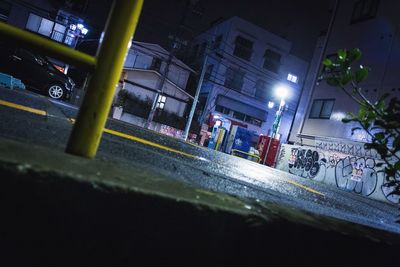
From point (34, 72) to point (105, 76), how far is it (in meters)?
11.6

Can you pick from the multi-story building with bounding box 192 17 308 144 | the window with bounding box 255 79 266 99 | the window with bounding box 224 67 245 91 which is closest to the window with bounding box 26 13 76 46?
the multi-story building with bounding box 192 17 308 144

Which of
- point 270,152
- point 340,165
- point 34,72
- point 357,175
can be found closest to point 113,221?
point 34,72

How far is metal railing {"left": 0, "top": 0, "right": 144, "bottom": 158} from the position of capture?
3.29ft

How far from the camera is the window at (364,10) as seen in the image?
53.8 ft

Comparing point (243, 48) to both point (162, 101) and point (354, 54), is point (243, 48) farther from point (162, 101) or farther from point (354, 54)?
point (354, 54)

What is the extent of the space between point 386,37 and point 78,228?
1818 centimetres

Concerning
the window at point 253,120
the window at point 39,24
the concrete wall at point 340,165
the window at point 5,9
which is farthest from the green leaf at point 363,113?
the window at point 253,120

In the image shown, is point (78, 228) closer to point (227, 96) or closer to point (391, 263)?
point (391, 263)

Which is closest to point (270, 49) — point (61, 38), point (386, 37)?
point (386, 37)

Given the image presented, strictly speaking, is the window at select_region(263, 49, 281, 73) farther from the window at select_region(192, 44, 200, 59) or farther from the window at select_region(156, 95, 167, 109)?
the window at select_region(156, 95, 167, 109)

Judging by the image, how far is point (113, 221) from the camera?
773 mm

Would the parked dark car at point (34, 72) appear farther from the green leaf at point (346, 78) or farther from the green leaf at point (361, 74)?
the green leaf at point (361, 74)

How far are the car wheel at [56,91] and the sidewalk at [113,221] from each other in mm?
11824

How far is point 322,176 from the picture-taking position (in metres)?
16.0
